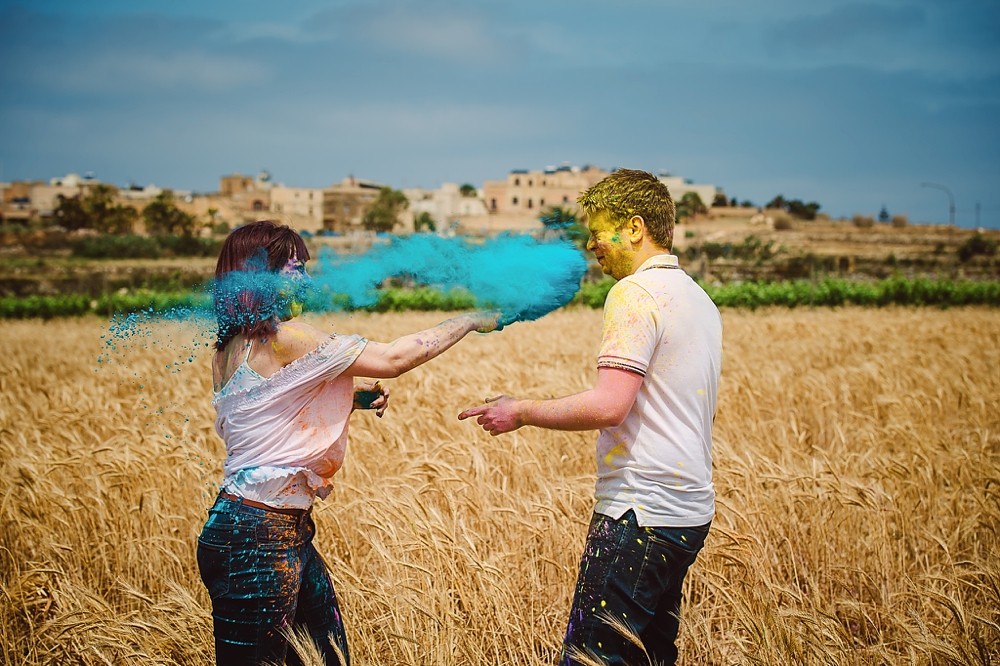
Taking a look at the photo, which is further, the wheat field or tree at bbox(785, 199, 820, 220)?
tree at bbox(785, 199, 820, 220)

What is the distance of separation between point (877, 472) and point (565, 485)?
202 cm

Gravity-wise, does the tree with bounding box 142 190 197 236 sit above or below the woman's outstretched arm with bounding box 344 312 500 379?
above

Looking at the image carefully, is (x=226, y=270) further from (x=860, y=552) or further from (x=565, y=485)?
(x=860, y=552)

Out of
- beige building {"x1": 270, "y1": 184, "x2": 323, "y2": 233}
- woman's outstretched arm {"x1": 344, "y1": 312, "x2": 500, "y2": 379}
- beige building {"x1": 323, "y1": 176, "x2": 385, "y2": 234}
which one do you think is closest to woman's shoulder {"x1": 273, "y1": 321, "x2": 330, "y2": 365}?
woman's outstretched arm {"x1": 344, "y1": 312, "x2": 500, "y2": 379}

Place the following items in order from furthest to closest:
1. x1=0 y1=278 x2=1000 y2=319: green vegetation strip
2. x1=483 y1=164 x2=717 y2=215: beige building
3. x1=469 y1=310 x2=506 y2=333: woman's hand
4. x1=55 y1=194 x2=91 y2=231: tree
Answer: x1=483 y1=164 x2=717 y2=215: beige building < x1=55 y1=194 x2=91 y2=231: tree < x1=0 y1=278 x2=1000 y2=319: green vegetation strip < x1=469 y1=310 x2=506 y2=333: woman's hand

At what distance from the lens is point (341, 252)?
2.42m

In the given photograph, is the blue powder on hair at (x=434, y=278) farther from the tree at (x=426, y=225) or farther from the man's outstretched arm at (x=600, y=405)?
the man's outstretched arm at (x=600, y=405)

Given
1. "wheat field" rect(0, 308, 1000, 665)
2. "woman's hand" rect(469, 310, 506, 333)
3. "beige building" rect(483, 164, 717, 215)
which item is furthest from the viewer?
"beige building" rect(483, 164, 717, 215)

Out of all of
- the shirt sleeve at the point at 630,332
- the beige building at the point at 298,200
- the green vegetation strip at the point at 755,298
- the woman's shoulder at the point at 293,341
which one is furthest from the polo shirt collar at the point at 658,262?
the beige building at the point at 298,200

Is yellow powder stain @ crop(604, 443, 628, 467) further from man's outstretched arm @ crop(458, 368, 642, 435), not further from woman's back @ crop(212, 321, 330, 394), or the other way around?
woman's back @ crop(212, 321, 330, 394)

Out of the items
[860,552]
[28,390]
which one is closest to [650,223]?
[860,552]

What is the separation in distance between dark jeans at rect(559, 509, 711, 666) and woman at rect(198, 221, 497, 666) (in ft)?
2.27

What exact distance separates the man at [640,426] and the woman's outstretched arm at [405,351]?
0.23 meters

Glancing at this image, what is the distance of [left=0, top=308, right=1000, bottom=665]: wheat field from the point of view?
262 cm
